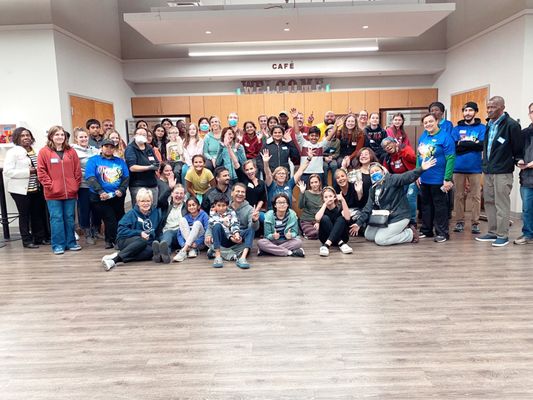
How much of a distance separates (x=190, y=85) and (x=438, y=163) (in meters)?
7.26

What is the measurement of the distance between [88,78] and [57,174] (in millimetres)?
3519

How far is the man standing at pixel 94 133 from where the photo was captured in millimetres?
5766

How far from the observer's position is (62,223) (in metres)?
5.12

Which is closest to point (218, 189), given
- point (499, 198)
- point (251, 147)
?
point (251, 147)

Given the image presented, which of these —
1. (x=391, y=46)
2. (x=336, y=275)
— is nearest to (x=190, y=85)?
(x=391, y=46)

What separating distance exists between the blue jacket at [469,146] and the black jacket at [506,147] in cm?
67

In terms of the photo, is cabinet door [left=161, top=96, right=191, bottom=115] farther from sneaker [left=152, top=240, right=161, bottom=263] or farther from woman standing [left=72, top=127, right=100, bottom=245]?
sneaker [left=152, top=240, right=161, bottom=263]

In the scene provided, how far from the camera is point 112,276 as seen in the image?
13.6 ft

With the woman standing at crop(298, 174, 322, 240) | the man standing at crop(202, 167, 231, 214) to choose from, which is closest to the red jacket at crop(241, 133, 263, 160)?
the woman standing at crop(298, 174, 322, 240)

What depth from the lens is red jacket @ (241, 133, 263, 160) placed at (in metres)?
5.93

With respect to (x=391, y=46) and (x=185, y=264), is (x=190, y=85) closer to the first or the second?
(x=391, y=46)

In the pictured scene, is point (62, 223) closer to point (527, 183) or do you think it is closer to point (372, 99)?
point (527, 183)

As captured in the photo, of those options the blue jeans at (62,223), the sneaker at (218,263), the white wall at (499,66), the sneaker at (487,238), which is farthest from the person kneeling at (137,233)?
the white wall at (499,66)

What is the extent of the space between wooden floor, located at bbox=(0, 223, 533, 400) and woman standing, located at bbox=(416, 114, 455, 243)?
0.76m
